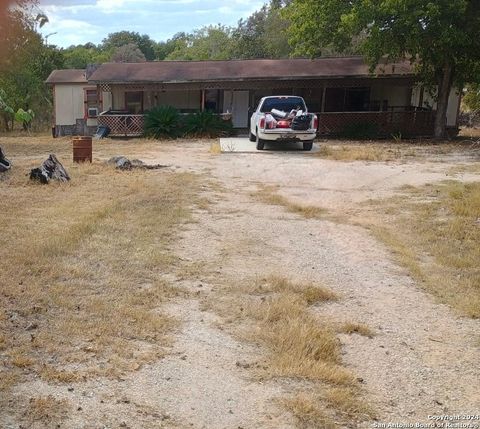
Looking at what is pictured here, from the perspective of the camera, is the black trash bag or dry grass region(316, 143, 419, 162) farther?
the black trash bag

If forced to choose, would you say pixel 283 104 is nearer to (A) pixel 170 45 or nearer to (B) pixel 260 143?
(B) pixel 260 143

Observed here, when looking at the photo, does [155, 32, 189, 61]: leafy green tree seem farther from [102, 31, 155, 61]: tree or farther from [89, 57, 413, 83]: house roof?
[89, 57, 413, 83]: house roof

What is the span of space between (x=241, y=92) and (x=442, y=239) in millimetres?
19724

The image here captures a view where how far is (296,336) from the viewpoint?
13.2 feet

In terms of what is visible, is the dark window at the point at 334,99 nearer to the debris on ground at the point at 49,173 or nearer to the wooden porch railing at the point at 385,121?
the wooden porch railing at the point at 385,121

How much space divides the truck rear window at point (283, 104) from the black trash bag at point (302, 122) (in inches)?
43.9

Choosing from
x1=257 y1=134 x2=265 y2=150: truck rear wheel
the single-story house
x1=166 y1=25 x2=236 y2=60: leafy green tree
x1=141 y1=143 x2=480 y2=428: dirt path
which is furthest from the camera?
x1=166 y1=25 x2=236 y2=60: leafy green tree

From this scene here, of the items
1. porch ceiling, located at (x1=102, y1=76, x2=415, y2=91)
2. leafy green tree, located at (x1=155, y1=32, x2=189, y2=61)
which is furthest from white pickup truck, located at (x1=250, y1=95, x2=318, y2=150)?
leafy green tree, located at (x1=155, y1=32, x2=189, y2=61)

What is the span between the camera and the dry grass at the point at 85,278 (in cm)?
371

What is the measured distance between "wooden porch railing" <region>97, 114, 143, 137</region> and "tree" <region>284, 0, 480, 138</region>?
7532 millimetres

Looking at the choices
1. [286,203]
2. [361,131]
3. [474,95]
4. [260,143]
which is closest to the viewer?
[286,203]

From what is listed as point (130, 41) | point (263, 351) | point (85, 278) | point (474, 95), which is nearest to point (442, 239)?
point (263, 351)

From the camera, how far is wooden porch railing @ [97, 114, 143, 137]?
22.8 meters

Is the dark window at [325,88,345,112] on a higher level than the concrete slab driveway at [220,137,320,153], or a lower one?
higher
